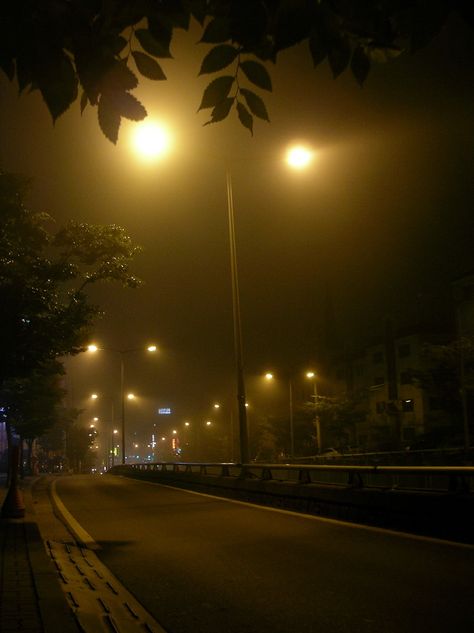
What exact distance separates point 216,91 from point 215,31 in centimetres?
32

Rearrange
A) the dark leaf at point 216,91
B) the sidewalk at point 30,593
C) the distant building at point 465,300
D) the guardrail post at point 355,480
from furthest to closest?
1. the distant building at point 465,300
2. the guardrail post at point 355,480
3. the sidewalk at point 30,593
4. the dark leaf at point 216,91

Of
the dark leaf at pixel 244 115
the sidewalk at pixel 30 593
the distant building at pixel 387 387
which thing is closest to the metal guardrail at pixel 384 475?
the sidewalk at pixel 30 593

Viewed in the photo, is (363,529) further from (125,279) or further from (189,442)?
(189,442)

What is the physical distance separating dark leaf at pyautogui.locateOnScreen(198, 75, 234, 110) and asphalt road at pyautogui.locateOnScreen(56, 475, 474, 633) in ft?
13.8

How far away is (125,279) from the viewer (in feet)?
52.5

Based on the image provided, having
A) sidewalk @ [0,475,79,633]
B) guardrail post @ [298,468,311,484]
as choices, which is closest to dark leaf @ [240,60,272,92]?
sidewalk @ [0,475,79,633]

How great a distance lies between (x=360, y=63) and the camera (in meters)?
3.65

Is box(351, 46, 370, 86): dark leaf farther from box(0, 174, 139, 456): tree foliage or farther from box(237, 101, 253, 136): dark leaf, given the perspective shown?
box(0, 174, 139, 456): tree foliage

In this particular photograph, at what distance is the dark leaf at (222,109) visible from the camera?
3.76 m

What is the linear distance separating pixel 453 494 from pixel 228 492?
1146cm

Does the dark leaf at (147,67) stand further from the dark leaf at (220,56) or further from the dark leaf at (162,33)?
the dark leaf at (220,56)

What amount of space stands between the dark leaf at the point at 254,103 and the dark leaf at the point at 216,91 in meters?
0.12

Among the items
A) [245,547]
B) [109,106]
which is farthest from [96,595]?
[109,106]

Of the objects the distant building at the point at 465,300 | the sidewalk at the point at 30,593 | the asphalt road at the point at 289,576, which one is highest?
the distant building at the point at 465,300
